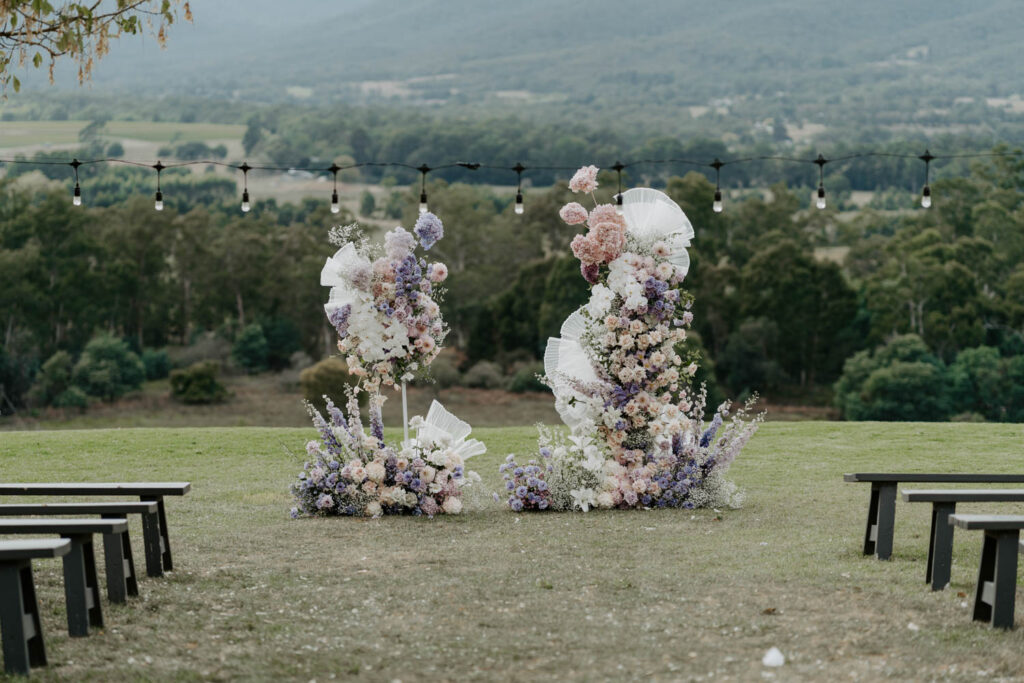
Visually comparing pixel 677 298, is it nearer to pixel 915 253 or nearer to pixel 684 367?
pixel 684 367

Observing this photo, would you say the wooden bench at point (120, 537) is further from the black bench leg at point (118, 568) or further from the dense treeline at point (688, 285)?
the dense treeline at point (688, 285)

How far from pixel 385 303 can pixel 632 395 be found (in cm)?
205

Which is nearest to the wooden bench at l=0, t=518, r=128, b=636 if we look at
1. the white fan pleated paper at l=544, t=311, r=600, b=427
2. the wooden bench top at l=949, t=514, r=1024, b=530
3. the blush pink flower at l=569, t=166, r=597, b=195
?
the wooden bench top at l=949, t=514, r=1024, b=530

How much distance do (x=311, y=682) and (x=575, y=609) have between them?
1.63 meters

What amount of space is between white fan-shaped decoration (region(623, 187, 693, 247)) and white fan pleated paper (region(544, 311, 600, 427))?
33.0 inches

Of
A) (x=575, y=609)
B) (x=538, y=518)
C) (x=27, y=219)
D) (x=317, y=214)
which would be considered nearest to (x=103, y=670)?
(x=575, y=609)

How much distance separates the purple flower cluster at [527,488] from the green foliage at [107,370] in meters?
46.6

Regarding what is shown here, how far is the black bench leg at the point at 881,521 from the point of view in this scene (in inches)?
281

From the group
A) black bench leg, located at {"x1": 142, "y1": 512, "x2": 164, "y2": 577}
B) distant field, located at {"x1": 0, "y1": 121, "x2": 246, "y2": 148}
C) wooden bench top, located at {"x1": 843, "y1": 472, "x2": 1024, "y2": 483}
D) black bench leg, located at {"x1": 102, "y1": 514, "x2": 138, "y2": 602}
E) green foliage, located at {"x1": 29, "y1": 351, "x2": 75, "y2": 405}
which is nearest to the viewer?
black bench leg, located at {"x1": 102, "y1": 514, "x2": 138, "y2": 602}

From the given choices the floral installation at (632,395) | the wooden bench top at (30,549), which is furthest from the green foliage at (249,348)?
the wooden bench top at (30,549)

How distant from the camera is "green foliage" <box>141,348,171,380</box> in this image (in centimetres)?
5634

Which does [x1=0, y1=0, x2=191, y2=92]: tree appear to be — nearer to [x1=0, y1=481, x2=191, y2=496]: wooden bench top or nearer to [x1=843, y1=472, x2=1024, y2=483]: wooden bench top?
[x1=0, y1=481, x2=191, y2=496]: wooden bench top

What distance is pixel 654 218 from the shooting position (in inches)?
376

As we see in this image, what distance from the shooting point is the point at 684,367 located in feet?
31.3
